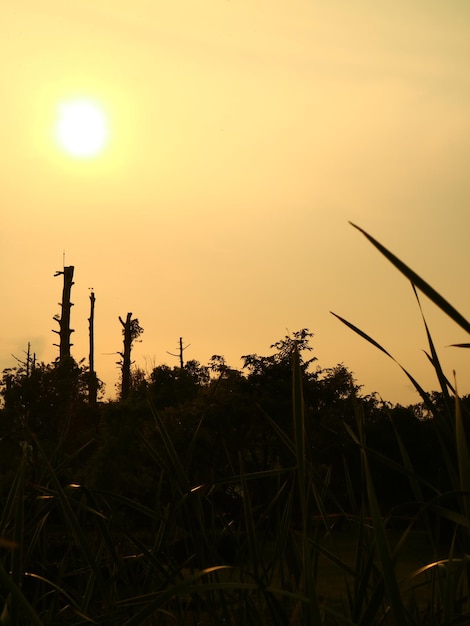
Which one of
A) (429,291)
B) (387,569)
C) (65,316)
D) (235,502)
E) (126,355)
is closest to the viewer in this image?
(429,291)

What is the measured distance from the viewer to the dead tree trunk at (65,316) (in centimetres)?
2861

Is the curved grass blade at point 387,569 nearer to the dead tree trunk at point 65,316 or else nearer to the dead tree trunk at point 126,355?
the dead tree trunk at point 65,316

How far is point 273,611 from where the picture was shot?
130 centimetres

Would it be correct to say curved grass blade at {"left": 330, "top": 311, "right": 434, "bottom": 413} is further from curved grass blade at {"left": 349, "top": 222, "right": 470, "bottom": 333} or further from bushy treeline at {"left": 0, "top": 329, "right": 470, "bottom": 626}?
curved grass blade at {"left": 349, "top": 222, "right": 470, "bottom": 333}

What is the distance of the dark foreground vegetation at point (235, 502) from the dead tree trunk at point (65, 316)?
4828 mm

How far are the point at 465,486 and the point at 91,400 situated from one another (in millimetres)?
22218

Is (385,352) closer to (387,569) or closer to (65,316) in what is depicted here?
(387,569)

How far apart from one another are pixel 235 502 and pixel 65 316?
2713 centimetres

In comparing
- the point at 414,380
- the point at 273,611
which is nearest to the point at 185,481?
the point at 273,611

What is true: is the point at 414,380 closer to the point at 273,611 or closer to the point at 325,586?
the point at 273,611

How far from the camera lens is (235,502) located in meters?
2.75

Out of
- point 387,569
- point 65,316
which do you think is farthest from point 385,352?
point 65,316

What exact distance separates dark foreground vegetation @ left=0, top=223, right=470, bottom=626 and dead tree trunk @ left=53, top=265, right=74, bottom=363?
15.8ft

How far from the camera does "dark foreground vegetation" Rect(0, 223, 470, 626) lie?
998 millimetres
